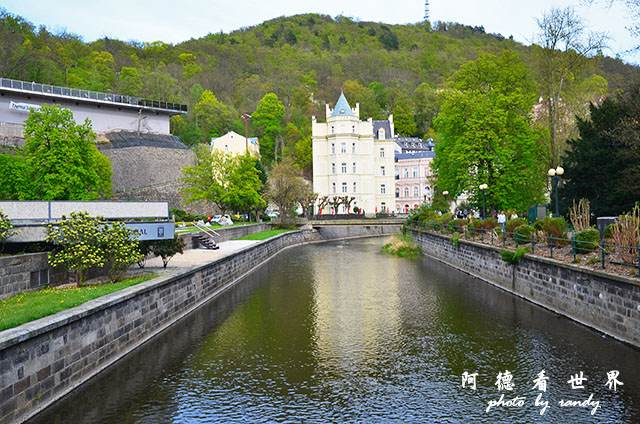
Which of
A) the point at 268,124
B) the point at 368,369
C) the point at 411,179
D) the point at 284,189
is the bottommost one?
the point at 368,369

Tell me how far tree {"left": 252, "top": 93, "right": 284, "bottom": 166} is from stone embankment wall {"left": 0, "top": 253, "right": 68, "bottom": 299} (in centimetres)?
7923

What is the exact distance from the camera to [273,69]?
414 feet

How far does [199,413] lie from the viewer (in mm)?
9406

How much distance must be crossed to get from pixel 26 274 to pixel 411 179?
75446 millimetres

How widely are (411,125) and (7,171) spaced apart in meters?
83.2

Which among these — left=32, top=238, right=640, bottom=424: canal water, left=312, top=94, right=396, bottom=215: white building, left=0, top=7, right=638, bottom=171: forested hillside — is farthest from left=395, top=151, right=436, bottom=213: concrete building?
left=32, top=238, right=640, bottom=424: canal water

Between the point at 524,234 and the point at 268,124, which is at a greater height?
the point at 268,124

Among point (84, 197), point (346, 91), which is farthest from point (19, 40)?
point (346, 91)

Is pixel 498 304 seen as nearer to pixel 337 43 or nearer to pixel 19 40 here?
pixel 19 40

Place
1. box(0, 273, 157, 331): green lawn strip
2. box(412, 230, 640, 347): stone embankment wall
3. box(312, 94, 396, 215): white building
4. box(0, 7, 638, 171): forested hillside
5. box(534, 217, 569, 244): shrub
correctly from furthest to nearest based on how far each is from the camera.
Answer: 1. box(0, 7, 638, 171): forested hillside
2. box(312, 94, 396, 215): white building
3. box(534, 217, 569, 244): shrub
4. box(412, 230, 640, 347): stone embankment wall
5. box(0, 273, 157, 331): green lawn strip

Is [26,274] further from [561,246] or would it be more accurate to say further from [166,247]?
[561,246]

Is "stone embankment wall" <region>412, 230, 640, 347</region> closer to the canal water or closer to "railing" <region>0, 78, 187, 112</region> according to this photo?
the canal water

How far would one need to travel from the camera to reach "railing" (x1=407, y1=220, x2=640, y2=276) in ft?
44.9

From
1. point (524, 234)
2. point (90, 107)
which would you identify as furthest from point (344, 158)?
point (524, 234)
